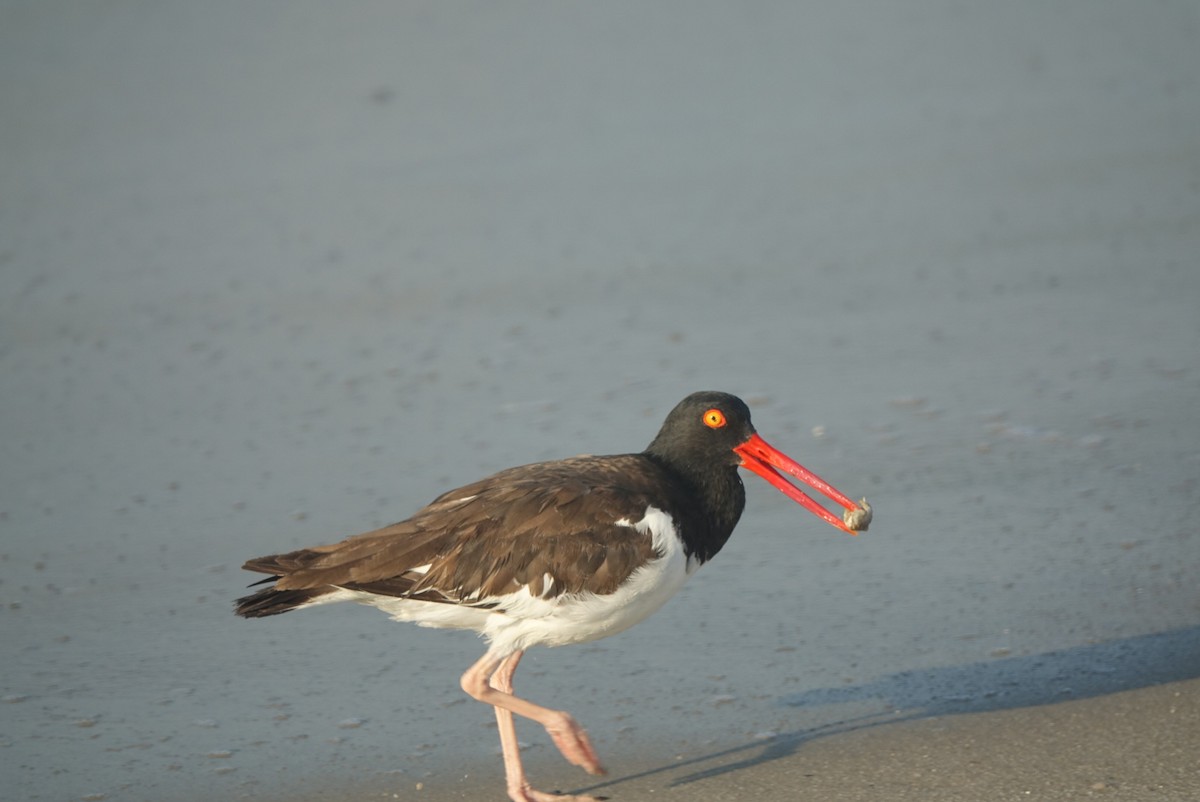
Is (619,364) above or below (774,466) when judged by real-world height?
above

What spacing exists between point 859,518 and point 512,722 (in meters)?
1.19

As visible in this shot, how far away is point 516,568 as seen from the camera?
14.3 ft

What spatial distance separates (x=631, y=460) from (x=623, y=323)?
2780 mm

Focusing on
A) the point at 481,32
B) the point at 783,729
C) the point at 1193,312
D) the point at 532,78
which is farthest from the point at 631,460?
the point at 481,32

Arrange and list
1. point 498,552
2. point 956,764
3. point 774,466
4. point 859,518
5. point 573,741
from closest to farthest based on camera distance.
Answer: point 573,741 < point 956,764 < point 498,552 < point 859,518 < point 774,466

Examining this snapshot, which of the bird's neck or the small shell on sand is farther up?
the bird's neck

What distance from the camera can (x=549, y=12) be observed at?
10852mm

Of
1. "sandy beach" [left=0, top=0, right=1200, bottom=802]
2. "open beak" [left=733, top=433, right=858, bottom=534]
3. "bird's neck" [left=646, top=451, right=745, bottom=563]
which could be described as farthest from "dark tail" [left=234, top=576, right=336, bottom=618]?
"open beak" [left=733, top=433, right=858, bottom=534]

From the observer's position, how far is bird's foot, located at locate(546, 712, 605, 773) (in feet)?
13.6

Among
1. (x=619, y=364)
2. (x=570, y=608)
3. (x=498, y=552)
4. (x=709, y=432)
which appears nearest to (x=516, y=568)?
(x=498, y=552)

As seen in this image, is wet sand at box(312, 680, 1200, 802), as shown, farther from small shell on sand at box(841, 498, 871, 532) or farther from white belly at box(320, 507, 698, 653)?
small shell on sand at box(841, 498, 871, 532)

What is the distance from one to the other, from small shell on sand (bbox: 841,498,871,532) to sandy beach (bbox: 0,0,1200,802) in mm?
487

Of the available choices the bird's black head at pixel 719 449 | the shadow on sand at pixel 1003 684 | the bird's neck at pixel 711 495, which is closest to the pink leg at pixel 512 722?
the shadow on sand at pixel 1003 684

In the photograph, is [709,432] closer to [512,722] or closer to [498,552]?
[498,552]
